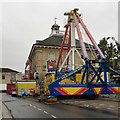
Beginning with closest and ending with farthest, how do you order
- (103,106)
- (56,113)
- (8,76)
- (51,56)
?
(56,113), (103,106), (51,56), (8,76)

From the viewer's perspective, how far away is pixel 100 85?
78.4 feet

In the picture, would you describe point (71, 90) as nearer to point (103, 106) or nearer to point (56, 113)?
point (103, 106)

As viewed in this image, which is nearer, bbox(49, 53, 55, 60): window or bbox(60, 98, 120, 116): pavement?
bbox(60, 98, 120, 116): pavement

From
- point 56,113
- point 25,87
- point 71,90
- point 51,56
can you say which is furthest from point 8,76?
point 56,113

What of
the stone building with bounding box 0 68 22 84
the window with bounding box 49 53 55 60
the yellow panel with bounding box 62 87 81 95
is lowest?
the stone building with bounding box 0 68 22 84

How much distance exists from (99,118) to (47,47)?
Answer: 42.0 meters

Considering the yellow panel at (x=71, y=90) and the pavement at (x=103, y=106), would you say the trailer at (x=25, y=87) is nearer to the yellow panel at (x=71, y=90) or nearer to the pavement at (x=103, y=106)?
the yellow panel at (x=71, y=90)

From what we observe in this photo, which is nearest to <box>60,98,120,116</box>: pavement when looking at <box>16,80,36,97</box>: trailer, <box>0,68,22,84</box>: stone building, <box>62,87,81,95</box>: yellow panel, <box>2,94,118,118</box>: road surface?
<box>2,94,118,118</box>: road surface

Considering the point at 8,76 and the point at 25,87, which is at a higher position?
the point at 25,87

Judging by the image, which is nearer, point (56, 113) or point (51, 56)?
point (56, 113)

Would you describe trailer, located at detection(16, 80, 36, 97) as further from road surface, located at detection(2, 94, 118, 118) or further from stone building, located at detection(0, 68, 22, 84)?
stone building, located at detection(0, 68, 22, 84)

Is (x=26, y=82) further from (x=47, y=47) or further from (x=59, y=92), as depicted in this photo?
(x=47, y=47)

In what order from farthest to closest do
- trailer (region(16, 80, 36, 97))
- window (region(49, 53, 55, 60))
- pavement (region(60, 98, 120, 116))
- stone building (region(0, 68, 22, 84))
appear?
1. stone building (region(0, 68, 22, 84))
2. window (region(49, 53, 55, 60))
3. trailer (region(16, 80, 36, 97))
4. pavement (region(60, 98, 120, 116))

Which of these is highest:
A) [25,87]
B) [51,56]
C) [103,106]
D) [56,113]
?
[51,56]
